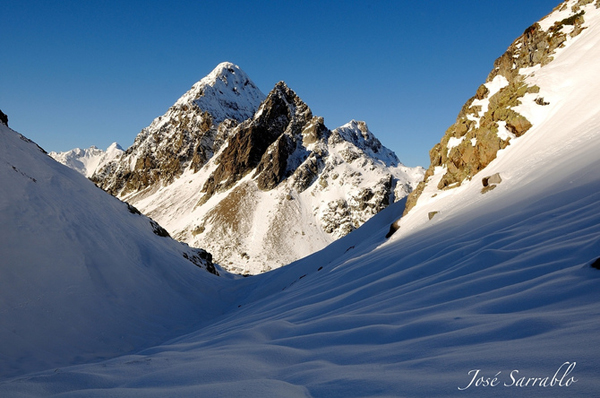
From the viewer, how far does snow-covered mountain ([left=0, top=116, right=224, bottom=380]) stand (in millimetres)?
11680

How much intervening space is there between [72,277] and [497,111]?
77.1ft

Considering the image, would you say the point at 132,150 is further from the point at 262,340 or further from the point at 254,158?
the point at 262,340

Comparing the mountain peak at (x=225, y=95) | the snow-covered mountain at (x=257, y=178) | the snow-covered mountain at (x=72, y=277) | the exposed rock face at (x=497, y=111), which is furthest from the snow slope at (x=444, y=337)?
the mountain peak at (x=225, y=95)

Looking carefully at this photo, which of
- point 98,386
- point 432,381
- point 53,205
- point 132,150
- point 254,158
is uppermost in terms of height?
point 132,150

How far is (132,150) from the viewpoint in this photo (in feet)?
454

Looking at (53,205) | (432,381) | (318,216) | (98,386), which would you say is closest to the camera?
(432,381)

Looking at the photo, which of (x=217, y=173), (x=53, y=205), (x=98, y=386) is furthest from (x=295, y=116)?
(x=98, y=386)

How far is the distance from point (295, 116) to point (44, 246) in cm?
9424

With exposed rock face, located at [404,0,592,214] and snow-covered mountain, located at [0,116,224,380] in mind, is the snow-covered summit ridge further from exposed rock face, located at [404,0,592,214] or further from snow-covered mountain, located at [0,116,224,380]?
snow-covered mountain, located at [0,116,224,380]
